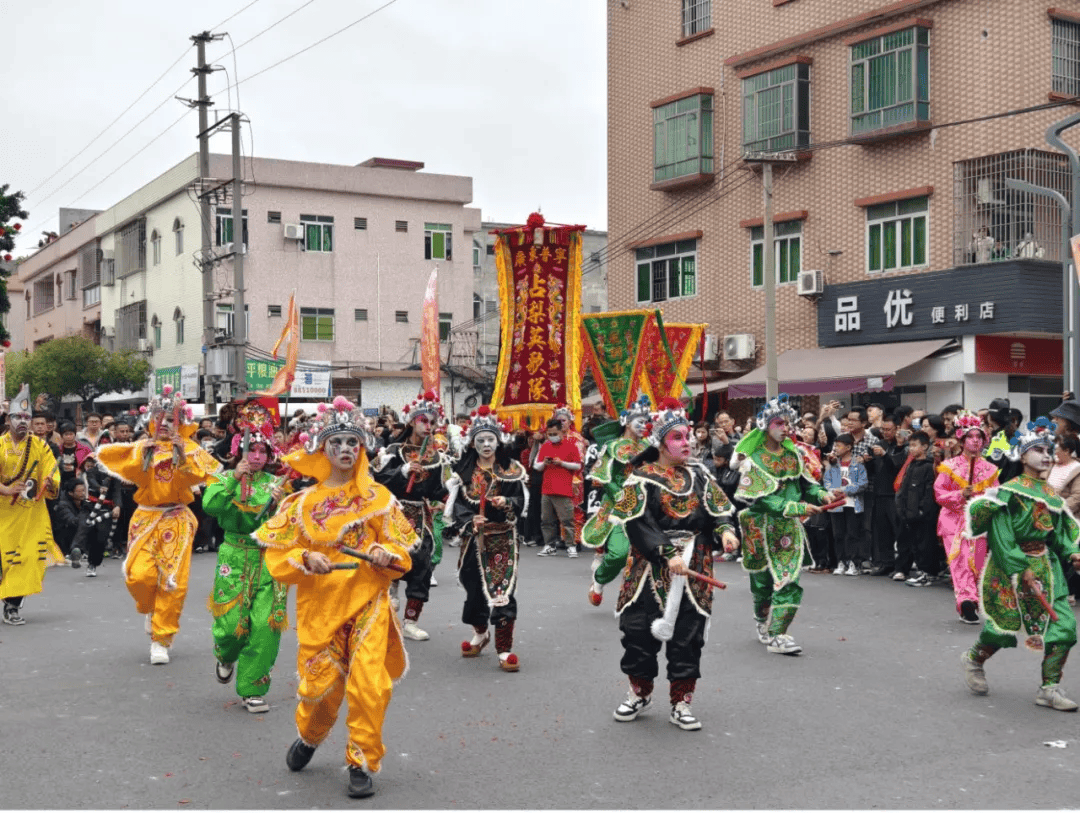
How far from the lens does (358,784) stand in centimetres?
563

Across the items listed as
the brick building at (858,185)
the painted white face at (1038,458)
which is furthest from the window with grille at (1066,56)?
the painted white face at (1038,458)

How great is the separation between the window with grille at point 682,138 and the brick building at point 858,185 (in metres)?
0.05

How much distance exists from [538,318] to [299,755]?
31.0 feet

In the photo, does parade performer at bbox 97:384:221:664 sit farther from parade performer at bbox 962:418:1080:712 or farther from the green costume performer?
parade performer at bbox 962:418:1080:712

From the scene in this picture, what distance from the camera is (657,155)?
2930 centimetres

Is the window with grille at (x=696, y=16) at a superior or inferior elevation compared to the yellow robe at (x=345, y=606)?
superior

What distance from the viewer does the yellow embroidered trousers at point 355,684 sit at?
18.4 feet

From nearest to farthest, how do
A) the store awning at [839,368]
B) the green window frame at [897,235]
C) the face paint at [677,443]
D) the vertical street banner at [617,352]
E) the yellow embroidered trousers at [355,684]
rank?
the yellow embroidered trousers at [355,684]
the face paint at [677,443]
the vertical street banner at [617,352]
the store awning at [839,368]
the green window frame at [897,235]

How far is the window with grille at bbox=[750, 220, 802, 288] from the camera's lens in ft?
86.9

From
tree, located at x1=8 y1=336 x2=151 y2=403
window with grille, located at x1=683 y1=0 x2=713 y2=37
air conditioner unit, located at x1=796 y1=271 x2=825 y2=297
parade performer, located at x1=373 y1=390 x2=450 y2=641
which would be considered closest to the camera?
parade performer, located at x1=373 y1=390 x2=450 y2=641

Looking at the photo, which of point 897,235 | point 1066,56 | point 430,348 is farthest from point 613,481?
point 1066,56

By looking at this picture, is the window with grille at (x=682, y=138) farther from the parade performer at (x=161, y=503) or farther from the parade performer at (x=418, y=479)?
the parade performer at (x=161, y=503)

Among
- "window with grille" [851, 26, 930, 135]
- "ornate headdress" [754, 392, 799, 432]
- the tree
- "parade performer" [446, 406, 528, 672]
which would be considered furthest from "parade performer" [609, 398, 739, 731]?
the tree

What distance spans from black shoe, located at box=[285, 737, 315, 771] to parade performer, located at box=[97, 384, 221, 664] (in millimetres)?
3243
